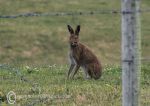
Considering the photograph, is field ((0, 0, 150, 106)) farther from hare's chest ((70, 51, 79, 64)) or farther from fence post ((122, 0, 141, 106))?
fence post ((122, 0, 141, 106))

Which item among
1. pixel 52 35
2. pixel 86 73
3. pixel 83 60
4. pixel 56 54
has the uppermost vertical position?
pixel 52 35

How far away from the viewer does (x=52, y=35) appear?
101 feet

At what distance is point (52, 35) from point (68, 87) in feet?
61.0

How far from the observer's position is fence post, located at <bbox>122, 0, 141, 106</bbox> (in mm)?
7371

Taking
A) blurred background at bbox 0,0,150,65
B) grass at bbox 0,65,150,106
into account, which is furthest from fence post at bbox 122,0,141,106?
blurred background at bbox 0,0,150,65

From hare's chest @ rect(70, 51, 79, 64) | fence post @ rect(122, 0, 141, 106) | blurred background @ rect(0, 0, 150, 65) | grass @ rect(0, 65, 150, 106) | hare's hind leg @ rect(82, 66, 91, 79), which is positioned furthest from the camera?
blurred background @ rect(0, 0, 150, 65)

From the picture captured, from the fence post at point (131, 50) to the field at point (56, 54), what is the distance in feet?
10.6

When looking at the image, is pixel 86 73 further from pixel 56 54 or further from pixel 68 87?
pixel 56 54

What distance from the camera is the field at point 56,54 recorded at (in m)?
11.5

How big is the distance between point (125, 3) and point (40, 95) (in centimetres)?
443

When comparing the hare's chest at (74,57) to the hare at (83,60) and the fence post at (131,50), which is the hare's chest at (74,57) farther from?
the fence post at (131,50)

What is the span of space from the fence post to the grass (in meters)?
3.23

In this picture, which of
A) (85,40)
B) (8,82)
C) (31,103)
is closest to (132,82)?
(31,103)

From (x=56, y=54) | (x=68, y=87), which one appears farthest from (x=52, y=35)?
(x=68, y=87)
